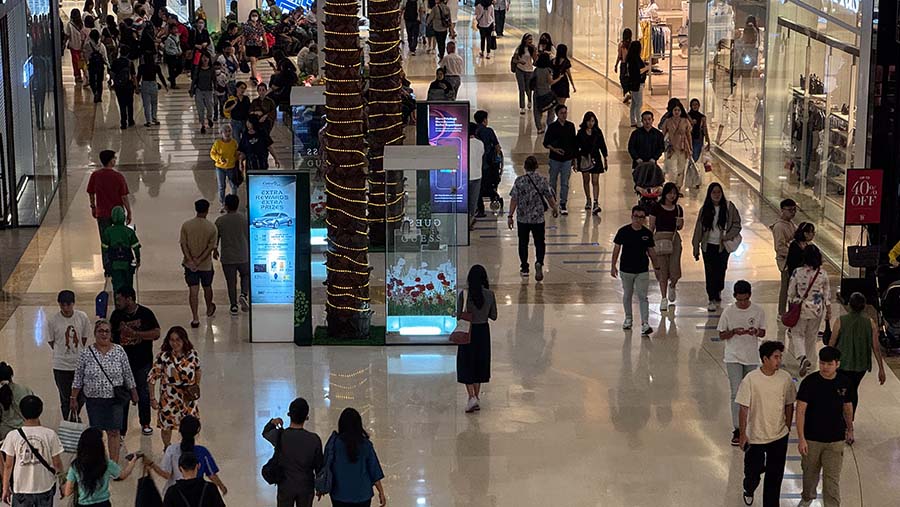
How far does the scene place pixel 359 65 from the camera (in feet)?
48.1

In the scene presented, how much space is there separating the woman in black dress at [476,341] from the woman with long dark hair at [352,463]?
3.27 meters

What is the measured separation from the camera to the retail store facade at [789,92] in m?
17.0

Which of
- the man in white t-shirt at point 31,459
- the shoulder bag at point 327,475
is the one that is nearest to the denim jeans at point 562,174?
the shoulder bag at point 327,475

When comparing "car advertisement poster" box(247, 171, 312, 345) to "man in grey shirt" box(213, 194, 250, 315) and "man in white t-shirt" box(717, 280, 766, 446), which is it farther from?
"man in white t-shirt" box(717, 280, 766, 446)

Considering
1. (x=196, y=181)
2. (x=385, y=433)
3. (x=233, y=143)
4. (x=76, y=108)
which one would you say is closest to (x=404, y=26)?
(x=76, y=108)

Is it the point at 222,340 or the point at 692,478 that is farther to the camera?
the point at 222,340

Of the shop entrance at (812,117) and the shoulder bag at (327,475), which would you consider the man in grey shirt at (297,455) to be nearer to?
the shoulder bag at (327,475)

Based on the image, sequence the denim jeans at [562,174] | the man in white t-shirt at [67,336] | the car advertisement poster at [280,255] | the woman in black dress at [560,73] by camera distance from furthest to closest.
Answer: the woman in black dress at [560,73]
the denim jeans at [562,174]
the car advertisement poster at [280,255]
the man in white t-shirt at [67,336]

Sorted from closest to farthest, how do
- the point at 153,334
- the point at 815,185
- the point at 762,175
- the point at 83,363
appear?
1. the point at 83,363
2. the point at 153,334
3. the point at 815,185
4. the point at 762,175

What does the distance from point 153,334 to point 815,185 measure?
10262mm

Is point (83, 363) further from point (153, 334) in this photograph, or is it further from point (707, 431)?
point (707, 431)

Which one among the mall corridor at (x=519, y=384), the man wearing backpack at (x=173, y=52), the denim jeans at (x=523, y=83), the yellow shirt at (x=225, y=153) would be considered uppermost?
the man wearing backpack at (x=173, y=52)

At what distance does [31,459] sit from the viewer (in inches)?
361

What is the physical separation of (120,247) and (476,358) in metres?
3.85
